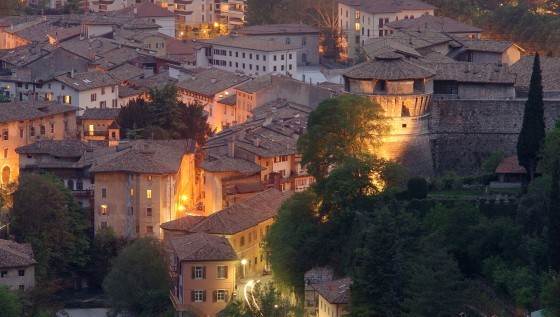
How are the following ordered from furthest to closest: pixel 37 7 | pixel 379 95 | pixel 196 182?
pixel 37 7 → pixel 196 182 → pixel 379 95

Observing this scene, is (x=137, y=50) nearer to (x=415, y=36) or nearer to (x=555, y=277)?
(x=415, y=36)

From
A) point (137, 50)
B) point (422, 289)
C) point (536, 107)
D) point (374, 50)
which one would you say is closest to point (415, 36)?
point (374, 50)

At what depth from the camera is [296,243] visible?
56.1m

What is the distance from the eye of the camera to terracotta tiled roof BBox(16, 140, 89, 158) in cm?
7319

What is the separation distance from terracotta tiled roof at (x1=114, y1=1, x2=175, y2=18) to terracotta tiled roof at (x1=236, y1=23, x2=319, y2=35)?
26.6 ft

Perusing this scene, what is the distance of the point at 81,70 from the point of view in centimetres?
9094

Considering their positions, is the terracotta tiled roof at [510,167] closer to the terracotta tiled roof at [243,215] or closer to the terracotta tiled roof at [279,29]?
the terracotta tiled roof at [243,215]

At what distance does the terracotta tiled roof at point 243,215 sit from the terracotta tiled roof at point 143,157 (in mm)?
3887

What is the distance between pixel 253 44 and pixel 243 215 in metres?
33.2

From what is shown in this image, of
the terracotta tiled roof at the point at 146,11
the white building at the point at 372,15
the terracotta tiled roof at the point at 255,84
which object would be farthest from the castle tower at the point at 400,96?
the terracotta tiled roof at the point at 146,11

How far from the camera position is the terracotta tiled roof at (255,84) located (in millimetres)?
80438

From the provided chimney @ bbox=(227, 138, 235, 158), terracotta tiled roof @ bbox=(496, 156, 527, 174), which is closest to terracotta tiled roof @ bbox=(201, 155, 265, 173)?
chimney @ bbox=(227, 138, 235, 158)

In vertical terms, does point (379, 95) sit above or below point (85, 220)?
above

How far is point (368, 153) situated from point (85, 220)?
14.7 metres
